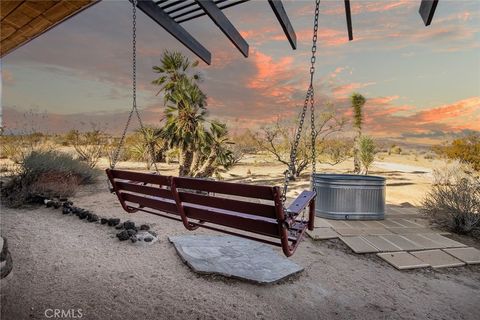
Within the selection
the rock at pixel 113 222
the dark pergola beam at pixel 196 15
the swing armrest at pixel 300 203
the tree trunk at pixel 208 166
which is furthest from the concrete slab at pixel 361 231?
the tree trunk at pixel 208 166

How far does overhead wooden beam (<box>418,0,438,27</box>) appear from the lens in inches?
103

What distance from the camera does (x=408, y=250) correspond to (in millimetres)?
4434

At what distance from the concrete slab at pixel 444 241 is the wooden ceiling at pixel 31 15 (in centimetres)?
619

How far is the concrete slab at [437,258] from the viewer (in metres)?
4.05

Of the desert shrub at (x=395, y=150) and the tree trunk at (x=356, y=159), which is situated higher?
the desert shrub at (x=395, y=150)

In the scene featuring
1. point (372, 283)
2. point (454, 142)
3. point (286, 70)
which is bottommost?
point (372, 283)

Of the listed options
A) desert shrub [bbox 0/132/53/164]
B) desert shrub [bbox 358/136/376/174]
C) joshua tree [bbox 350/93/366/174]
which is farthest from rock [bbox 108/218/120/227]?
joshua tree [bbox 350/93/366/174]

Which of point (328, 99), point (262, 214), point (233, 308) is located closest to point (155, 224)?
point (233, 308)

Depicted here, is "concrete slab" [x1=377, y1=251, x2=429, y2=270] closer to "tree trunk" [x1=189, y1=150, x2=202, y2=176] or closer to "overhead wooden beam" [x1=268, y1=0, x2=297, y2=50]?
"overhead wooden beam" [x1=268, y1=0, x2=297, y2=50]

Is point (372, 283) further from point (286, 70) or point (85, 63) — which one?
point (85, 63)

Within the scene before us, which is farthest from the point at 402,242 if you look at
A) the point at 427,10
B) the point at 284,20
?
the point at 284,20

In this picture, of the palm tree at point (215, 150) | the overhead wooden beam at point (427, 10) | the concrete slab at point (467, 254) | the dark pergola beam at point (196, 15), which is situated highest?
the dark pergola beam at point (196, 15)

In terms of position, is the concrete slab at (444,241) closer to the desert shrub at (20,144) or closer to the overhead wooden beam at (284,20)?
the overhead wooden beam at (284,20)

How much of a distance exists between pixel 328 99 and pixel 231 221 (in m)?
11.3
